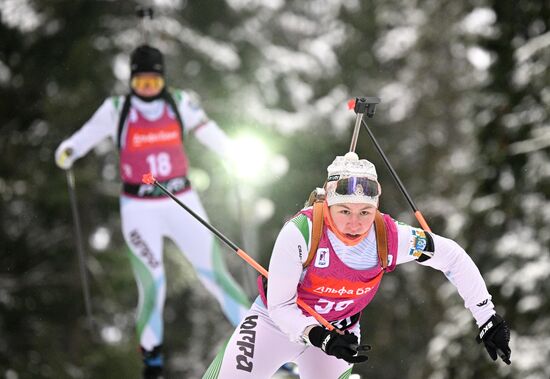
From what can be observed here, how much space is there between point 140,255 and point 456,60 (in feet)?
54.4

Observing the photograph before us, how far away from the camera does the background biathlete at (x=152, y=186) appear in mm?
7562

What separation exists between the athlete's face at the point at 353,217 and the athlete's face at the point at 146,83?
9.88 ft

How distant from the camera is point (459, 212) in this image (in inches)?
549

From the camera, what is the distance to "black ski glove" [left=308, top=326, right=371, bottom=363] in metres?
4.58

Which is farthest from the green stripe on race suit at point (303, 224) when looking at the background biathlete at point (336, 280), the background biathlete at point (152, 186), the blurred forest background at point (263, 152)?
the blurred forest background at point (263, 152)

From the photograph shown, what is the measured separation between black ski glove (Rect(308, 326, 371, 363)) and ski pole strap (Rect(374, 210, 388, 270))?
528mm

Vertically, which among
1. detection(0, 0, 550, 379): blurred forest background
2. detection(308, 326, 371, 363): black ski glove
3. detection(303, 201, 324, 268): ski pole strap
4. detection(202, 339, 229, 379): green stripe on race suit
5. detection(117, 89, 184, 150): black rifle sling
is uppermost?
detection(0, 0, 550, 379): blurred forest background

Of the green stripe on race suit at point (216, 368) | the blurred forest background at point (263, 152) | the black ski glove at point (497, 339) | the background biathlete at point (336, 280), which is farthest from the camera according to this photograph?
the blurred forest background at point (263, 152)

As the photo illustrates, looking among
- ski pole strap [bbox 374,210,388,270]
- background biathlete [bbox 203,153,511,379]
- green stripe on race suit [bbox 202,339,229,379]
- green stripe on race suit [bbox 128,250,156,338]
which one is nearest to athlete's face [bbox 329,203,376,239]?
background biathlete [bbox 203,153,511,379]

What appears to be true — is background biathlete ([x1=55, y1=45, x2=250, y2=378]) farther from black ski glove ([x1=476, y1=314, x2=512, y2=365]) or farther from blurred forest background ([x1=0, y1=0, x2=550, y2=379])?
blurred forest background ([x1=0, y1=0, x2=550, y2=379])

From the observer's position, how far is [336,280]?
5.03 m

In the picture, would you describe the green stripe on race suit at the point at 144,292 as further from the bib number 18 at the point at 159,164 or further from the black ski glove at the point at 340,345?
the black ski glove at the point at 340,345

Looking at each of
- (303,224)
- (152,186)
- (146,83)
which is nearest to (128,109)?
(146,83)

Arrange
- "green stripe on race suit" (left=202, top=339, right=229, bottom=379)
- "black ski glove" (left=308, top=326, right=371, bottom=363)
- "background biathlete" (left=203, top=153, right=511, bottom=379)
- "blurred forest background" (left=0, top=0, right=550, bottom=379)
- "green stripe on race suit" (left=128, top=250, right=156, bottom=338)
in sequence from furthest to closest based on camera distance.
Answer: "blurred forest background" (left=0, top=0, right=550, bottom=379), "green stripe on race suit" (left=128, top=250, right=156, bottom=338), "green stripe on race suit" (left=202, top=339, right=229, bottom=379), "background biathlete" (left=203, top=153, right=511, bottom=379), "black ski glove" (left=308, top=326, right=371, bottom=363)
